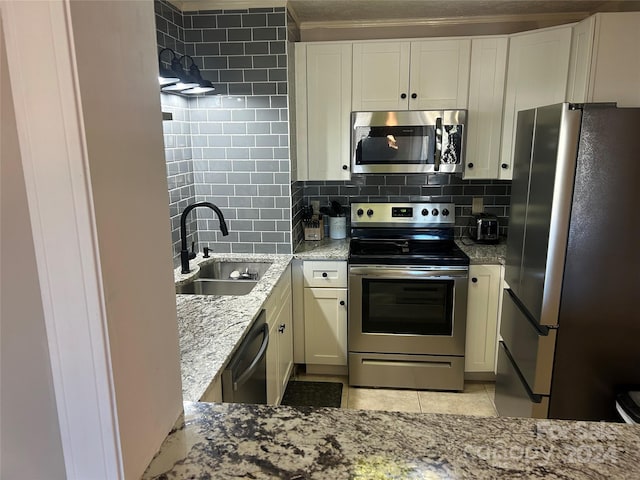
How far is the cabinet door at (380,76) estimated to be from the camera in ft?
9.61

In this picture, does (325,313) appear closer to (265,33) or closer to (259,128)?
(259,128)

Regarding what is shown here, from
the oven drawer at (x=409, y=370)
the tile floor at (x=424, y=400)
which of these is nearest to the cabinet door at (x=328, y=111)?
the oven drawer at (x=409, y=370)

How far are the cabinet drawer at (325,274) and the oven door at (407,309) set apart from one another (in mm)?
91

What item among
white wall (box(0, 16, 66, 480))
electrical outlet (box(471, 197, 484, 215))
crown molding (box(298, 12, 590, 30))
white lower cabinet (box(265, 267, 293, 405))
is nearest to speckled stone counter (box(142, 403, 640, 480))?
white wall (box(0, 16, 66, 480))

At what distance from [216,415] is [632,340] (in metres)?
1.97

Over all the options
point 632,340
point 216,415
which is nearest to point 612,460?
point 216,415

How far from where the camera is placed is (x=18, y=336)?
21.9 inches

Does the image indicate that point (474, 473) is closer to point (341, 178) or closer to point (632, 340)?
point (632, 340)

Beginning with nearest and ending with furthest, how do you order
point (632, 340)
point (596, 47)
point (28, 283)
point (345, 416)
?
point (28, 283) < point (345, 416) < point (632, 340) < point (596, 47)

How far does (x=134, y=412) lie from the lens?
68cm

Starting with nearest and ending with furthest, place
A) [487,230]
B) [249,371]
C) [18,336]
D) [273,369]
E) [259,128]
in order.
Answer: [18,336], [249,371], [273,369], [259,128], [487,230]

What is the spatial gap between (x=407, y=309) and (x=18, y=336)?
2551 millimetres

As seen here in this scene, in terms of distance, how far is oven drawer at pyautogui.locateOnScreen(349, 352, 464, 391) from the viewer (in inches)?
117

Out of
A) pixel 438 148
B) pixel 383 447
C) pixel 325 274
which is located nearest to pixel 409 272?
pixel 325 274
